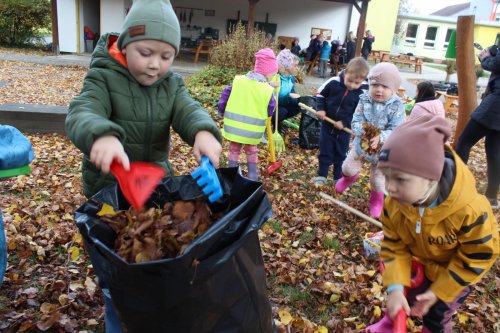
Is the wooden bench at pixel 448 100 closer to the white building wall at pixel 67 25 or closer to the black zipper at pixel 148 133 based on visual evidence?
the black zipper at pixel 148 133

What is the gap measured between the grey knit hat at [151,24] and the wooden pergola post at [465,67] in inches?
182

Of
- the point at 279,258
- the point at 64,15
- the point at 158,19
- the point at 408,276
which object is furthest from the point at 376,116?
the point at 64,15

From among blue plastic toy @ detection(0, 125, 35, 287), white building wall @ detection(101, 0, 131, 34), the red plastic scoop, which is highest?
white building wall @ detection(101, 0, 131, 34)

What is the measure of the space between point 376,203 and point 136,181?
316 centimetres

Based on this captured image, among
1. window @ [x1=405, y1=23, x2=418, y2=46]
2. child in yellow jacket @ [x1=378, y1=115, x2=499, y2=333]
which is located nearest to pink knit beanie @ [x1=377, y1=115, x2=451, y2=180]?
child in yellow jacket @ [x1=378, y1=115, x2=499, y2=333]

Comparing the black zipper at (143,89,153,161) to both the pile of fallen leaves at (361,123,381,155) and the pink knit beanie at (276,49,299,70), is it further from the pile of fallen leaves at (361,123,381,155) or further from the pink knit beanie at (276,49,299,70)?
the pink knit beanie at (276,49,299,70)

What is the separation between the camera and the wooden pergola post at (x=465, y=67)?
509 centimetres

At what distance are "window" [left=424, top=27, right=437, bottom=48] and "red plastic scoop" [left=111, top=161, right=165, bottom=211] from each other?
44.0m

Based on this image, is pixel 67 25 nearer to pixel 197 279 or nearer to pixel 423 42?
pixel 197 279

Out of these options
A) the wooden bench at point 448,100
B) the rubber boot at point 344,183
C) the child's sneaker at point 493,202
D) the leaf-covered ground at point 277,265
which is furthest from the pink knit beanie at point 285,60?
the wooden bench at point 448,100

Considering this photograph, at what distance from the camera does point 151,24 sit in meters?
1.73

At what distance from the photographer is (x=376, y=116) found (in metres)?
3.99

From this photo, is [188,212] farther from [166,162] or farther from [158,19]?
[158,19]

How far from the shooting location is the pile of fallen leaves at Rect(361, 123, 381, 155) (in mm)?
3877
